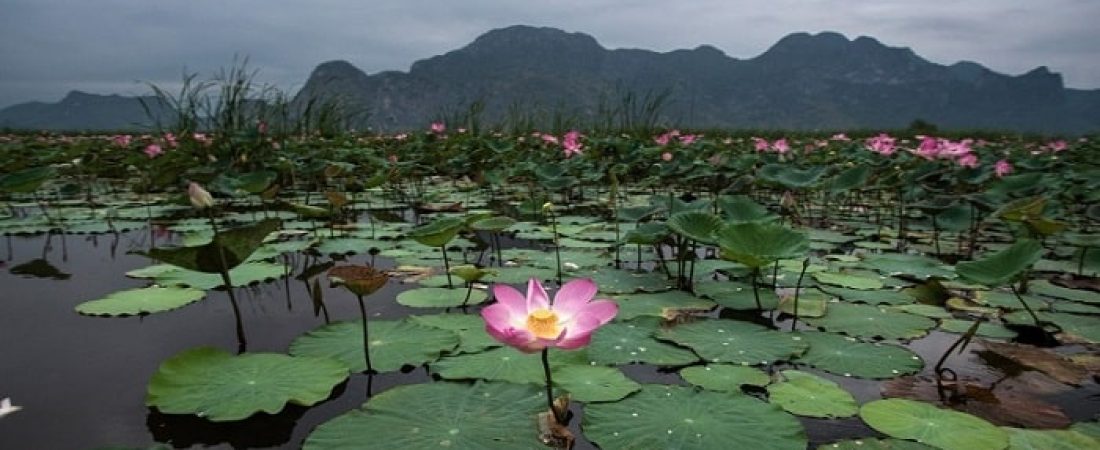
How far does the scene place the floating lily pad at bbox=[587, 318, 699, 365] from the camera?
180 centimetres

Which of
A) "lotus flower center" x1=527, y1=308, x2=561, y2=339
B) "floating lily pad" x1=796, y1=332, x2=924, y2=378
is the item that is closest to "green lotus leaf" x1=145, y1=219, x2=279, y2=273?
"lotus flower center" x1=527, y1=308, x2=561, y2=339

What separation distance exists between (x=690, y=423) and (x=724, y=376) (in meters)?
0.33

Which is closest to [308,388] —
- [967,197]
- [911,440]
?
[911,440]

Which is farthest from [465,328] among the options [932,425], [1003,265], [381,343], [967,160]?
[967,160]

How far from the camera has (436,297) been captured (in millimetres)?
2398

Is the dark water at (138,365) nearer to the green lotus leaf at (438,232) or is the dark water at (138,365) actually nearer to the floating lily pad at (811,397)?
the floating lily pad at (811,397)

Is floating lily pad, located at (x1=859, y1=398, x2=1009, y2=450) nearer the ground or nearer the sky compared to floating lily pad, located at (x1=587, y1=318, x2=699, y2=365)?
nearer the ground

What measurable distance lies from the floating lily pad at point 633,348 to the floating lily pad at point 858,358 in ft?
1.23

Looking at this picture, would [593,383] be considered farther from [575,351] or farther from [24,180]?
[24,180]

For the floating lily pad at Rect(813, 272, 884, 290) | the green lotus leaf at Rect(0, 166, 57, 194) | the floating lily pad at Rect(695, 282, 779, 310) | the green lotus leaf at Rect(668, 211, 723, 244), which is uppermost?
the green lotus leaf at Rect(0, 166, 57, 194)

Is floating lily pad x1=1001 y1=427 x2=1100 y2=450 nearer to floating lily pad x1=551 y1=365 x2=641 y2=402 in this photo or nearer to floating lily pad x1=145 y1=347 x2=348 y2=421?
floating lily pad x1=551 y1=365 x2=641 y2=402

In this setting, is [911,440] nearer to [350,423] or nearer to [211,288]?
[350,423]

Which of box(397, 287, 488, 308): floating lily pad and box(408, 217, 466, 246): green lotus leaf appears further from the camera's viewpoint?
box(397, 287, 488, 308): floating lily pad

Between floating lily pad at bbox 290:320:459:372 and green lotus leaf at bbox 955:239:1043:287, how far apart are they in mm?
1637
